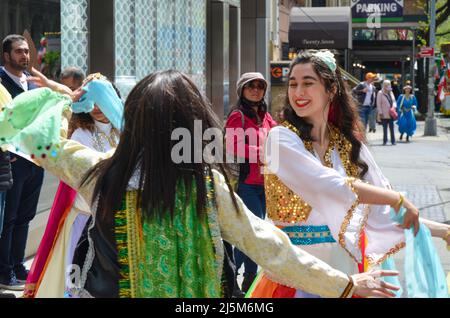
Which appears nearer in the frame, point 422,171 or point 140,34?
point 140,34

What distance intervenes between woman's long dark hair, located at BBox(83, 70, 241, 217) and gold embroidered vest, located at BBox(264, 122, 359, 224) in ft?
3.46

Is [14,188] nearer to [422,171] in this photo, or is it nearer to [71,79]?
[71,79]

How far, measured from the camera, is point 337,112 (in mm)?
4016

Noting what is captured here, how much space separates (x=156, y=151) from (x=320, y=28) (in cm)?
2911

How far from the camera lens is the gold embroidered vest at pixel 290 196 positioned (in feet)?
12.0

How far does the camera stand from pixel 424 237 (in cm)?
341

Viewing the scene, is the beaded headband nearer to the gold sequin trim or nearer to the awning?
the gold sequin trim

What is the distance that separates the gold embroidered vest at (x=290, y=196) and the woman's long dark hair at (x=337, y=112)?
1.2 inches

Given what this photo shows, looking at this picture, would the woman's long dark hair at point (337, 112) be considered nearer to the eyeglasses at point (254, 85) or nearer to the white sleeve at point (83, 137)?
the white sleeve at point (83, 137)

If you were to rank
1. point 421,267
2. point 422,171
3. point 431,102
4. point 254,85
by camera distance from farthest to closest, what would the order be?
point 431,102
point 422,171
point 254,85
point 421,267

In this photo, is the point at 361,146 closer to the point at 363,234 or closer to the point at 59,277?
the point at 363,234

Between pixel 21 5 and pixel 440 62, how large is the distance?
1507 inches

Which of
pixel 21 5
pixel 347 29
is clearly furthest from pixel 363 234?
pixel 347 29

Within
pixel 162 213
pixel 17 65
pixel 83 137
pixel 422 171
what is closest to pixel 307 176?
pixel 162 213
